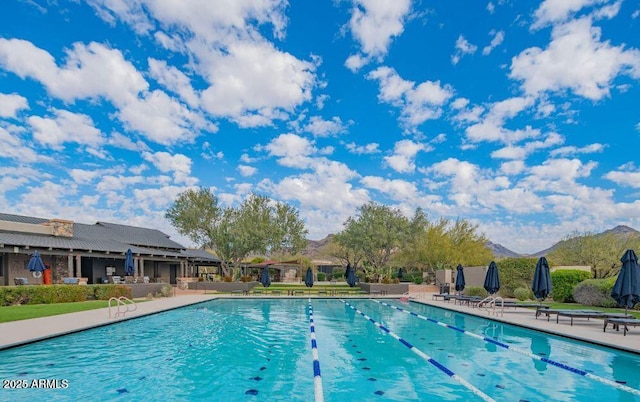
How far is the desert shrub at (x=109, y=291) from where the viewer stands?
68.3 feet

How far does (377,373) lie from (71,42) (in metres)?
18.0

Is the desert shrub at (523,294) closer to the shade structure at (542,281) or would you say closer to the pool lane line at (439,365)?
the shade structure at (542,281)

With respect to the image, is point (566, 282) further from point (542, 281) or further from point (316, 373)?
point (316, 373)

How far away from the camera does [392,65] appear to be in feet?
71.1

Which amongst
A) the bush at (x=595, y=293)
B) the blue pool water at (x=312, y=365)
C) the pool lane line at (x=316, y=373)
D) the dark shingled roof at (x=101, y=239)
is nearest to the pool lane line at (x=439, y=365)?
the blue pool water at (x=312, y=365)

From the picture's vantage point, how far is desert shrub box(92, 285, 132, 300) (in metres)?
20.8

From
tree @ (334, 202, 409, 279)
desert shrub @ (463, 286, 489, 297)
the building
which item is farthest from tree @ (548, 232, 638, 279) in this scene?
the building

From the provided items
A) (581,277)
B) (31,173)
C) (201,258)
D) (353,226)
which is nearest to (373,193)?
(353,226)

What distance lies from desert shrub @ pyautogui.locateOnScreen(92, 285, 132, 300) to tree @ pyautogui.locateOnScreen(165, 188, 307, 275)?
13419 mm

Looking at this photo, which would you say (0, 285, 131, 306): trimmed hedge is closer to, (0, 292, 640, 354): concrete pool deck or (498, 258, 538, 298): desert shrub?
(0, 292, 640, 354): concrete pool deck

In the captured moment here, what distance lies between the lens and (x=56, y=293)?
741 inches

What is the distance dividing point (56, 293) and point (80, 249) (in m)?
6.57

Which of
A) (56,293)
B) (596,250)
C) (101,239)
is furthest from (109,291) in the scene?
(596,250)

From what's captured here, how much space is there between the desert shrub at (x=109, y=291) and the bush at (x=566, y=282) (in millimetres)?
22809
